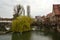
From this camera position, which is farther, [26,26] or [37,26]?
[37,26]

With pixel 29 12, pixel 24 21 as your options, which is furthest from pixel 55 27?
pixel 29 12

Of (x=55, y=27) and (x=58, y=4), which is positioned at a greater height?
(x=58, y=4)

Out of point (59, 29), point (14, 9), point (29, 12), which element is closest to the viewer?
point (59, 29)

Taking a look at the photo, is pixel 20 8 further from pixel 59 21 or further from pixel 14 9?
pixel 59 21

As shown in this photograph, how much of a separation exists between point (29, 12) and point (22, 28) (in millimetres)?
23533

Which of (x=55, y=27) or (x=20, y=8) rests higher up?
(x=20, y=8)

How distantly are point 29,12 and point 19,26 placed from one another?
2369 centimetres

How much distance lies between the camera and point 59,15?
48312 mm

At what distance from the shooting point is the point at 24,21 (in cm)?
4200

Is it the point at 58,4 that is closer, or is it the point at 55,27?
the point at 55,27

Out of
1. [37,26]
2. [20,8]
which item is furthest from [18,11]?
[37,26]

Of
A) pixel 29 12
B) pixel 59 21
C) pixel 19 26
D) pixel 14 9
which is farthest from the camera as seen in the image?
pixel 29 12

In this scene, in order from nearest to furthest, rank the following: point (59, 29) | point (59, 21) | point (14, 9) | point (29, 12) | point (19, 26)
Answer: point (19, 26) < point (59, 29) < point (59, 21) < point (14, 9) < point (29, 12)

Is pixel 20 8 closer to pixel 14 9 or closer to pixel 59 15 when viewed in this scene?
pixel 14 9
